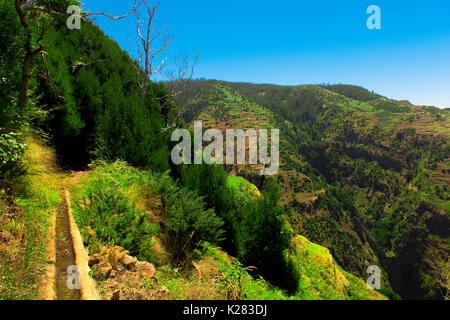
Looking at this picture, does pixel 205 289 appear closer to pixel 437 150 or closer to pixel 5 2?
pixel 5 2

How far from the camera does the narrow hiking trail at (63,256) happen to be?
2801 millimetres

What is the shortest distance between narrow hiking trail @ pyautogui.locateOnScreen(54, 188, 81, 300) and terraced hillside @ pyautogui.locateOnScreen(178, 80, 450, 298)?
5392 cm

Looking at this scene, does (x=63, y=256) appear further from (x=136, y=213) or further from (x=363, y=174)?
(x=363, y=174)

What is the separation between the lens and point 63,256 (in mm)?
3484

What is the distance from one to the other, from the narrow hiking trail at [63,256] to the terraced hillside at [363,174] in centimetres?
5392

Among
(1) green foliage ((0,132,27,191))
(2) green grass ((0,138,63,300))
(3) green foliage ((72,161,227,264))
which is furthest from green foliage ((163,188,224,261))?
(1) green foliage ((0,132,27,191))

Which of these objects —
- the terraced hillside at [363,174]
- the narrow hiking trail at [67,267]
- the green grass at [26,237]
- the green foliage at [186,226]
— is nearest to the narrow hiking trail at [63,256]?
the narrow hiking trail at [67,267]

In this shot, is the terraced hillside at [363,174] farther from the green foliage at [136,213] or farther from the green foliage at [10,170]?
the green foliage at [10,170]

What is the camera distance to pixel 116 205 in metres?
4.84

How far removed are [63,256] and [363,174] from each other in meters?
143

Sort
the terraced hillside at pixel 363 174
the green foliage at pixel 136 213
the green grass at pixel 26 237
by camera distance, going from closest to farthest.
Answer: the green grass at pixel 26 237
the green foliage at pixel 136 213
the terraced hillside at pixel 363 174
